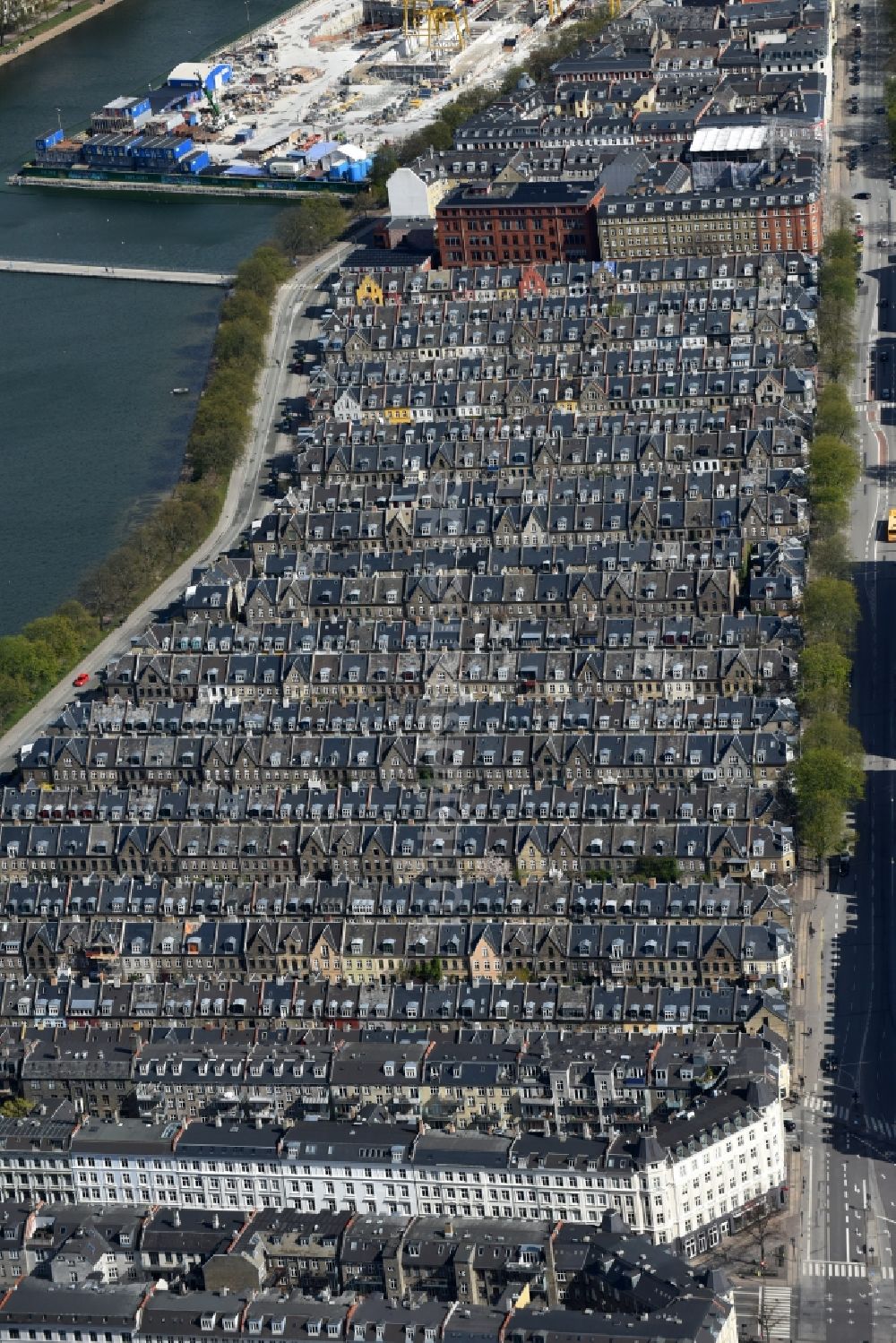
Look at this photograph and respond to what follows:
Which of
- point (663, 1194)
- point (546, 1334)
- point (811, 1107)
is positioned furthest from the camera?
point (811, 1107)

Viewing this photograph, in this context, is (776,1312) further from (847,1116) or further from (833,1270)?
(847,1116)

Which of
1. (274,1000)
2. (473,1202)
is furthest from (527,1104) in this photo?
(274,1000)

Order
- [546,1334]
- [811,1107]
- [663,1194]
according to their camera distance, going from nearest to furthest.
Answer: [546,1334]
[663,1194]
[811,1107]

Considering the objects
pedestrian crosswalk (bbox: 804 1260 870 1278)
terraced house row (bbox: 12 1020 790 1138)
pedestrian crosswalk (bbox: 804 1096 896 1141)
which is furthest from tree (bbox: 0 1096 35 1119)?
pedestrian crosswalk (bbox: 804 1260 870 1278)

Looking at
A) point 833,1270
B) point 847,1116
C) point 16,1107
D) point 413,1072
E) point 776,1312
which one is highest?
point 413,1072

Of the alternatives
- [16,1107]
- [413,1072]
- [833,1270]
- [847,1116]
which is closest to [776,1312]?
[833,1270]

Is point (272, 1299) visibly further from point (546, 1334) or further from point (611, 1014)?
point (611, 1014)

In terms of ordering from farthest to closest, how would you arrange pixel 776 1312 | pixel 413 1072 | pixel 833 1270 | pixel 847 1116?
pixel 413 1072 < pixel 847 1116 < pixel 833 1270 < pixel 776 1312

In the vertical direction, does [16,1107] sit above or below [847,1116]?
above
